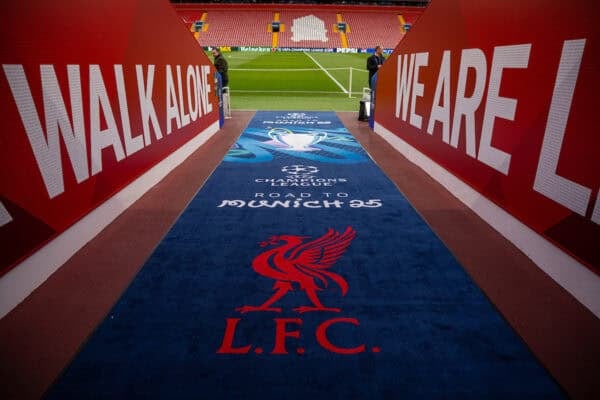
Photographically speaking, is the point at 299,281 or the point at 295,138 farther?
the point at 295,138

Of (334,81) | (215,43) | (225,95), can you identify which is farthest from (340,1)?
(225,95)

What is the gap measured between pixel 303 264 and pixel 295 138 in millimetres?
4718

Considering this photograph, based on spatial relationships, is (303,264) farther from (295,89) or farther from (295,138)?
(295,89)

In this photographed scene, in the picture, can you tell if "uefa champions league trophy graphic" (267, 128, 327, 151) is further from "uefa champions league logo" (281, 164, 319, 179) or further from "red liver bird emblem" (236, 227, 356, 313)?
"red liver bird emblem" (236, 227, 356, 313)

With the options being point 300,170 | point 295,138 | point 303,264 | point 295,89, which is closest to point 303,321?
point 303,264

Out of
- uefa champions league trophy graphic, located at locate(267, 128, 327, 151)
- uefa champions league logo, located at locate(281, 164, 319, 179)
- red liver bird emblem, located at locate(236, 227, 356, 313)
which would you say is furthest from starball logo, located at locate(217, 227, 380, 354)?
uefa champions league trophy graphic, located at locate(267, 128, 327, 151)

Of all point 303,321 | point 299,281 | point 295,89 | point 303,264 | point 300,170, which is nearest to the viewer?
point 303,321

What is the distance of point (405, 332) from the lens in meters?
2.34

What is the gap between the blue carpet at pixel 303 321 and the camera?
197 centimetres

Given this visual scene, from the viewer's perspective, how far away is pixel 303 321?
7.95 ft

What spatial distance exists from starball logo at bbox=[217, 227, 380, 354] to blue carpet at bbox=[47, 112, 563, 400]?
0.03 ft

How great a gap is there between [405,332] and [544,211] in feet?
4.94

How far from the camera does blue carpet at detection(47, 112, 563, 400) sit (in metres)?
1.97

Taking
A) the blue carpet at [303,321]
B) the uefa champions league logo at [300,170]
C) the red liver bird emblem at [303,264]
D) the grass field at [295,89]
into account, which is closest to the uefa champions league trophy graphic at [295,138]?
the uefa champions league logo at [300,170]
